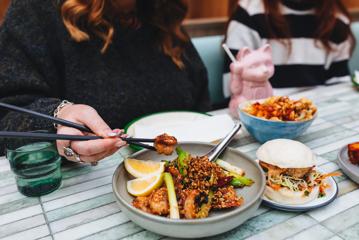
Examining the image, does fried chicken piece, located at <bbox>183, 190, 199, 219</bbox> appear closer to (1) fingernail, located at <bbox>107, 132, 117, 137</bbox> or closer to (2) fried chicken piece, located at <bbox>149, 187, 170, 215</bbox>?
(2) fried chicken piece, located at <bbox>149, 187, 170, 215</bbox>

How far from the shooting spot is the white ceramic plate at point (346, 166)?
98 centimetres

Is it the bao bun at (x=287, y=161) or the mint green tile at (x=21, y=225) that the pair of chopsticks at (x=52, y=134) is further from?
the bao bun at (x=287, y=161)

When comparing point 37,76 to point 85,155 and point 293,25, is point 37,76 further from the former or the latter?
point 293,25

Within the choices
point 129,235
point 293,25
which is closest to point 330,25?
point 293,25

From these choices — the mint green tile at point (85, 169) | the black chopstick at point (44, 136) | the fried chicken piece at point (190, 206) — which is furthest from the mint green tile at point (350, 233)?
the mint green tile at point (85, 169)

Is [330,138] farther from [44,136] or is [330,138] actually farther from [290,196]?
[44,136]

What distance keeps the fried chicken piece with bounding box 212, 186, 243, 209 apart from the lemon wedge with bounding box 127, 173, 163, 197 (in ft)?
0.48

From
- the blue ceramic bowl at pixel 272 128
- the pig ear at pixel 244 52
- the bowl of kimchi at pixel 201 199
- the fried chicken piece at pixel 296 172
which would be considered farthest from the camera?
the pig ear at pixel 244 52

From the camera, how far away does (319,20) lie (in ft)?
7.30

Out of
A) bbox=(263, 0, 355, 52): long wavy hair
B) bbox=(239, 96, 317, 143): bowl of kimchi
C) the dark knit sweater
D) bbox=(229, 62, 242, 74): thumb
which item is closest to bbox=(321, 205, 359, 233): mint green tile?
bbox=(239, 96, 317, 143): bowl of kimchi

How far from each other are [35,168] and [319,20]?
197 cm

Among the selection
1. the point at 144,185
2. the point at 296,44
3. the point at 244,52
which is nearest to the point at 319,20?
the point at 296,44

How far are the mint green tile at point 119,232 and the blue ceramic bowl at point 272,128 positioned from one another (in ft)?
1.92

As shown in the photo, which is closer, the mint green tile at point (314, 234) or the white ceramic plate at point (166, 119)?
the mint green tile at point (314, 234)
